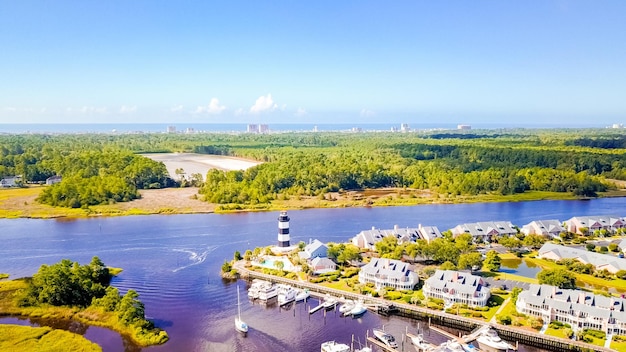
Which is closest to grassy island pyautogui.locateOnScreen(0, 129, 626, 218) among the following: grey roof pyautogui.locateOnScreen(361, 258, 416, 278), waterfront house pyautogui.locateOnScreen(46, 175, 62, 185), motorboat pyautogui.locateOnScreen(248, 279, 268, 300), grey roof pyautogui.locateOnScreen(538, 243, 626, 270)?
waterfront house pyautogui.locateOnScreen(46, 175, 62, 185)

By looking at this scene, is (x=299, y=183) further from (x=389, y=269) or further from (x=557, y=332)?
(x=557, y=332)

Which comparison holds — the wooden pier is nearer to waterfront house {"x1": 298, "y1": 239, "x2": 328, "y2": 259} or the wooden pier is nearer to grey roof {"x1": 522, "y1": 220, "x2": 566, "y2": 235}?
waterfront house {"x1": 298, "y1": 239, "x2": 328, "y2": 259}

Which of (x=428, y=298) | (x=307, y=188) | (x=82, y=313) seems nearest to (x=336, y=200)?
(x=307, y=188)

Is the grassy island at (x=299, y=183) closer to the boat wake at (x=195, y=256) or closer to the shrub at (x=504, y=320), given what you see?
the boat wake at (x=195, y=256)

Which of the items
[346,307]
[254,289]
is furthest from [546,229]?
[254,289]

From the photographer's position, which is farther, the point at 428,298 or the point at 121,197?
the point at 121,197

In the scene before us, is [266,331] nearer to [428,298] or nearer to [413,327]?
[413,327]

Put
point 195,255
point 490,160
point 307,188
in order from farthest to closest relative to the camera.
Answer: point 490,160 < point 307,188 < point 195,255
